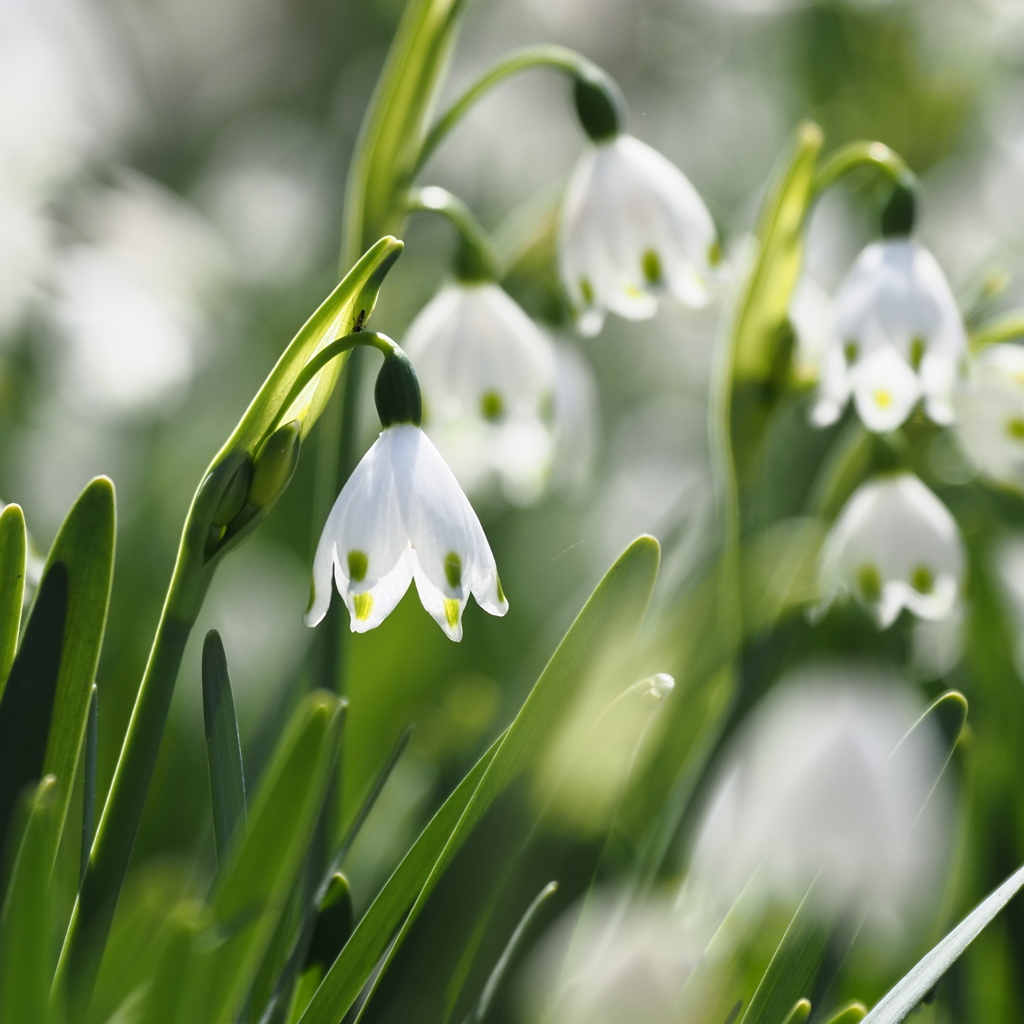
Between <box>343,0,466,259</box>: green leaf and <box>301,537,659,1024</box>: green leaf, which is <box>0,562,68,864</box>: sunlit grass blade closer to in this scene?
<box>301,537,659,1024</box>: green leaf

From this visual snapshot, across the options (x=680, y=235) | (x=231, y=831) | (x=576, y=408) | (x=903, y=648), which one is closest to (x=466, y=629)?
(x=576, y=408)

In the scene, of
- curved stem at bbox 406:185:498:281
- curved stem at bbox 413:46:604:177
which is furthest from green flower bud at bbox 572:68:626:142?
curved stem at bbox 406:185:498:281

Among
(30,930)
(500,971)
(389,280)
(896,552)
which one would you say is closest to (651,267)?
(896,552)

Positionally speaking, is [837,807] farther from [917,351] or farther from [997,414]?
[997,414]

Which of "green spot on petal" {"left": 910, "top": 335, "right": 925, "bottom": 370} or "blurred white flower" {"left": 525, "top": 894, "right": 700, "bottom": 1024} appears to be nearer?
"blurred white flower" {"left": 525, "top": 894, "right": 700, "bottom": 1024}

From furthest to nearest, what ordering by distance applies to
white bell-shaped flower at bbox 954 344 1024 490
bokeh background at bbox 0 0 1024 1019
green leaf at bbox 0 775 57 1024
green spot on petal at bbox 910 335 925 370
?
bokeh background at bbox 0 0 1024 1019, white bell-shaped flower at bbox 954 344 1024 490, green spot on petal at bbox 910 335 925 370, green leaf at bbox 0 775 57 1024

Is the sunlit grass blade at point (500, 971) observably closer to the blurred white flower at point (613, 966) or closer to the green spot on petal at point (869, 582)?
the blurred white flower at point (613, 966)
